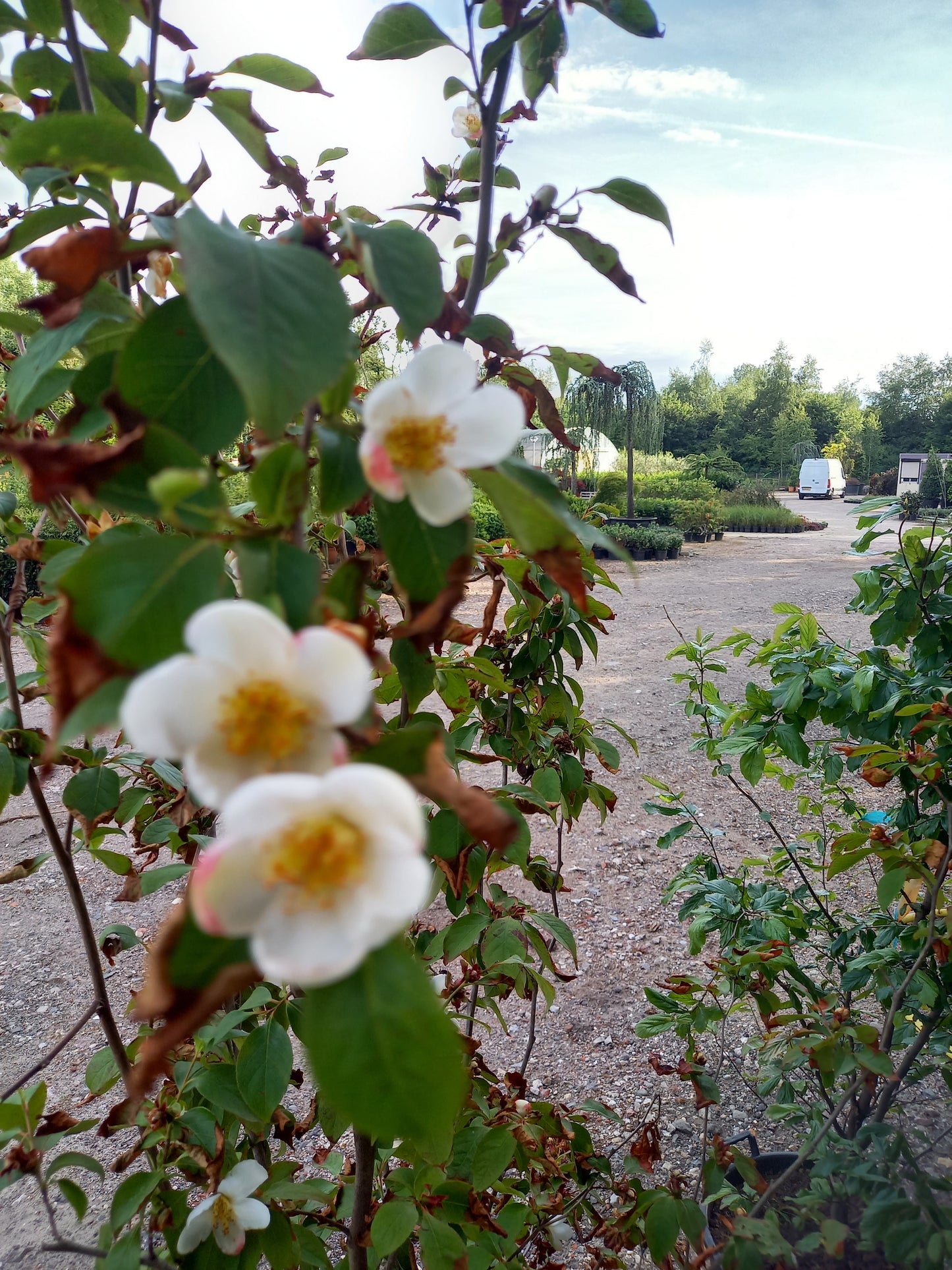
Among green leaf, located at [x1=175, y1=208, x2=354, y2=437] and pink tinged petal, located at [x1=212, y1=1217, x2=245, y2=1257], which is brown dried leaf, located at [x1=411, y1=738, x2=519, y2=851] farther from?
pink tinged petal, located at [x1=212, y1=1217, x2=245, y2=1257]

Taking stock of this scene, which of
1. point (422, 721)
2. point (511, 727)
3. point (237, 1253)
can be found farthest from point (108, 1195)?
point (422, 721)

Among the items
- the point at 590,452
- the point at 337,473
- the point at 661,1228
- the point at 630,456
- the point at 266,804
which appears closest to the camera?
the point at 266,804

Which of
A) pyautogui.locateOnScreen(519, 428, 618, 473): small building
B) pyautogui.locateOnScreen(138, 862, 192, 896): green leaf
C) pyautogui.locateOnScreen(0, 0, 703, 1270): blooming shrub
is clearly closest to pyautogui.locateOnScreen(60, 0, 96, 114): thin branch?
pyautogui.locateOnScreen(0, 0, 703, 1270): blooming shrub

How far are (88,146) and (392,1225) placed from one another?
760 mm

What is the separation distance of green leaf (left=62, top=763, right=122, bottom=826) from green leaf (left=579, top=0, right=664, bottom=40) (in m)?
0.66

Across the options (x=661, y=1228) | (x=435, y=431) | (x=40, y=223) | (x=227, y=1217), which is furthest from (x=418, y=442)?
(x=661, y=1228)

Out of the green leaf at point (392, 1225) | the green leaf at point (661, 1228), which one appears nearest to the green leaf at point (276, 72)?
the green leaf at point (392, 1225)

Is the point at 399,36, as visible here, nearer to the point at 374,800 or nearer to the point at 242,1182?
the point at 374,800

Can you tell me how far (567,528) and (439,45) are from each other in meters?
0.39

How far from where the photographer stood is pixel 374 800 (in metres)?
0.21

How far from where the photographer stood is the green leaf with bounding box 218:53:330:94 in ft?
1.60

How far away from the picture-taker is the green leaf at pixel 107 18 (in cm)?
54

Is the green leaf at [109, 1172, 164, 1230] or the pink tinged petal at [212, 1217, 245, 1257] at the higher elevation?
the green leaf at [109, 1172, 164, 1230]

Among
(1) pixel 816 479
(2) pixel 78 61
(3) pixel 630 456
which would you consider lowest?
(2) pixel 78 61
